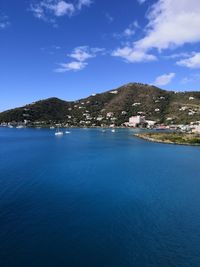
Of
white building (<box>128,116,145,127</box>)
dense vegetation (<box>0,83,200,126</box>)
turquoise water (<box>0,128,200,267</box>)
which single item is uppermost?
dense vegetation (<box>0,83,200,126</box>)

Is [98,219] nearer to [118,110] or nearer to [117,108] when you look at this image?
[118,110]

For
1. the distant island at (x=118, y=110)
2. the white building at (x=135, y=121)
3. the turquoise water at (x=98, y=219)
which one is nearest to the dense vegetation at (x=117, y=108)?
the distant island at (x=118, y=110)

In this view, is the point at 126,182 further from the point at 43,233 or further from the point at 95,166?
the point at 43,233

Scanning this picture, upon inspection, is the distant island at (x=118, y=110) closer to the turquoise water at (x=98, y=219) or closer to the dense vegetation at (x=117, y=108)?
the dense vegetation at (x=117, y=108)

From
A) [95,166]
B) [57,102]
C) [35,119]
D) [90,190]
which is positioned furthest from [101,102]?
[90,190]

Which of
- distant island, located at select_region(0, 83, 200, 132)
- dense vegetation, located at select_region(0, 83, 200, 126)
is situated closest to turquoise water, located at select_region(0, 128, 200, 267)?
distant island, located at select_region(0, 83, 200, 132)

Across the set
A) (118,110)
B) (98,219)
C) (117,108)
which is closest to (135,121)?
(118,110)

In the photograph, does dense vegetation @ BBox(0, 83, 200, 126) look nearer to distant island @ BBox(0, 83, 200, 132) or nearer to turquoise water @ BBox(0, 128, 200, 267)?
distant island @ BBox(0, 83, 200, 132)
